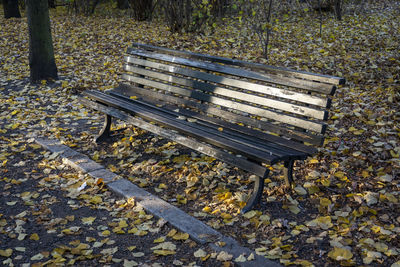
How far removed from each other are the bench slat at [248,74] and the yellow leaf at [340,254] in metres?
1.13

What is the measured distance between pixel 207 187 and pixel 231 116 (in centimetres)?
69

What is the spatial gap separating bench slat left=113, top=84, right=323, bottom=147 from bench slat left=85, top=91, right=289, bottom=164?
0.32m

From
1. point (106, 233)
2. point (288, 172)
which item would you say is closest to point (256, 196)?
point (288, 172)

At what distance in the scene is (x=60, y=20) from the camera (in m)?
12.2

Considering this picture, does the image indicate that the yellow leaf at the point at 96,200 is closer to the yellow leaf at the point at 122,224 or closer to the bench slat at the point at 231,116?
the yellow leaf at the point at 122,224

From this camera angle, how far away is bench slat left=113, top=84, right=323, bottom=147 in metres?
3.30

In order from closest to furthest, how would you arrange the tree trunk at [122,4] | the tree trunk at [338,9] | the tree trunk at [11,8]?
the tree trunk at [338,9]
the tree trunk at [11,8]
the tree trunk at [122,4]

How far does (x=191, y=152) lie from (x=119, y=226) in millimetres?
1443

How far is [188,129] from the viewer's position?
3592 millimetres

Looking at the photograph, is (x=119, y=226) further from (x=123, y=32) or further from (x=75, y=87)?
(x=123, y=32)

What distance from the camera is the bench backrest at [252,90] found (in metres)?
3.26

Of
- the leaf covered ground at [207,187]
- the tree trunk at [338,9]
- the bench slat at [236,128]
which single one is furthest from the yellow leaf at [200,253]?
the tree trunk at [338,9]

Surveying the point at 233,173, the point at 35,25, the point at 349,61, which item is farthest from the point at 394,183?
the point at 35,25

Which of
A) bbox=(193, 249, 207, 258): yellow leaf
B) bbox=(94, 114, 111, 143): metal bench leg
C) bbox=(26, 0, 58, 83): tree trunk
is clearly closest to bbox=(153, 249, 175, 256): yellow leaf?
bbox=(193, 249, 207, 258): yellow leaf
